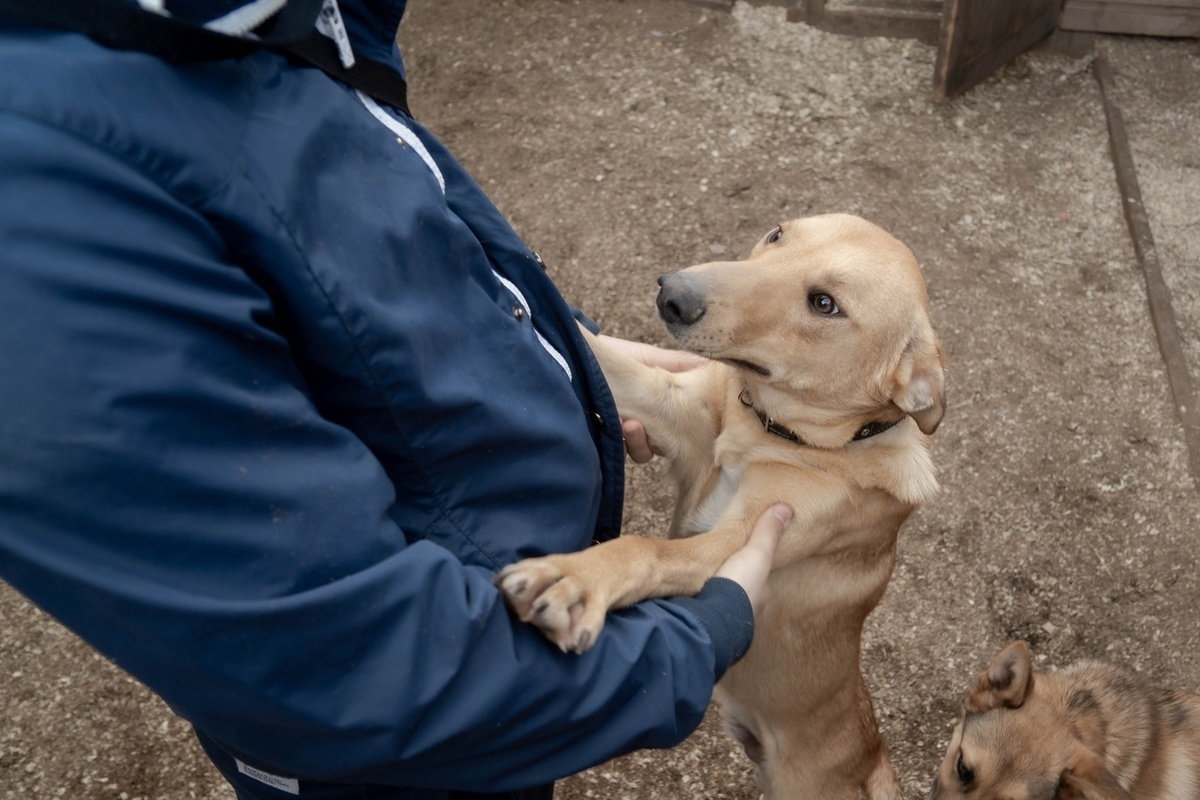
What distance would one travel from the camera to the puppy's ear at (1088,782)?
229cm

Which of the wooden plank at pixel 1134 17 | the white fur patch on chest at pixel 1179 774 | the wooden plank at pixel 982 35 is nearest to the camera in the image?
the white fur patch on chest at pixel 1179 774

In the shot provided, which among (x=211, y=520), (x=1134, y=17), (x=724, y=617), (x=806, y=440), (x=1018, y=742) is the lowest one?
(x=1018, y=742)

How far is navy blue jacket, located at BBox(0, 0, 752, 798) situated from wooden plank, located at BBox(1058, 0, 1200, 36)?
5346 millimetres

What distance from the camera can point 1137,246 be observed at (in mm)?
4570

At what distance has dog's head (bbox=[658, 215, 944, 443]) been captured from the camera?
2.27 metres

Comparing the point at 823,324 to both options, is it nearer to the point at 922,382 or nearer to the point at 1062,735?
the point at 922,382

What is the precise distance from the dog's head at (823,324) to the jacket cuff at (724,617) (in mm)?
713

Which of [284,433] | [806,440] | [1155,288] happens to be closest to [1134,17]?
[1155,288]

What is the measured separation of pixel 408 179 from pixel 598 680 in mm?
737

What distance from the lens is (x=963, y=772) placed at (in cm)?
265

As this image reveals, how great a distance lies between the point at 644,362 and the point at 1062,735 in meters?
1.53

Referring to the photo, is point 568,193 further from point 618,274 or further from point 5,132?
point 5,132

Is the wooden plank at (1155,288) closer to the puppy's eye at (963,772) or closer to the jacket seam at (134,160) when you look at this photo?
the puppy's eye at (963,772)

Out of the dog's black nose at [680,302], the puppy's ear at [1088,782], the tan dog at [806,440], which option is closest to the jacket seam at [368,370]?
the tan dog at [806,440]
